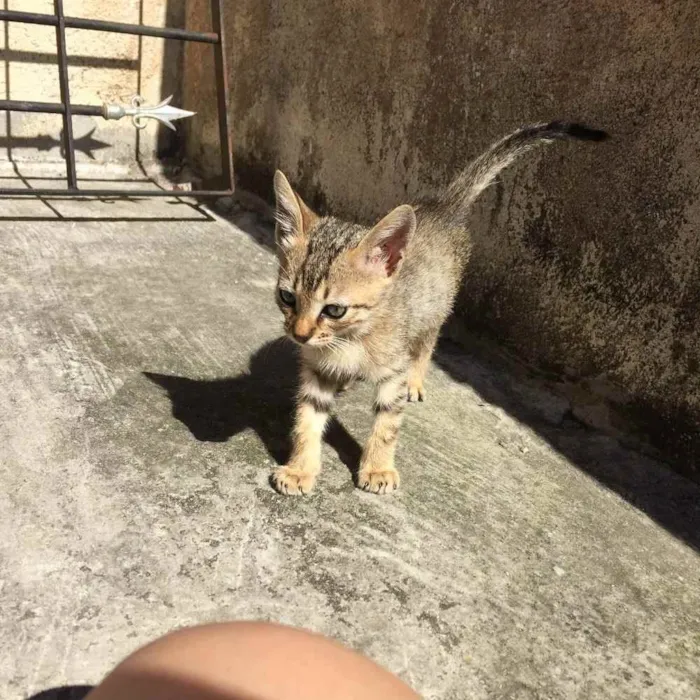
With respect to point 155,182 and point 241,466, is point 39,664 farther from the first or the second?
point 155,182

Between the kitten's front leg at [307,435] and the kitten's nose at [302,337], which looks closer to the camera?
the kitten's nose at [302,337]

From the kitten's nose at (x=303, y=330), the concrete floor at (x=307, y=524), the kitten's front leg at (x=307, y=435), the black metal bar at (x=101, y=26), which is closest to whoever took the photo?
the concrete floor at (x=307, y=524)

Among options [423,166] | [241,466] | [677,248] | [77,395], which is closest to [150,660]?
[241,466]

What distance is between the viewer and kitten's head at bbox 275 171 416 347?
2.11 metres

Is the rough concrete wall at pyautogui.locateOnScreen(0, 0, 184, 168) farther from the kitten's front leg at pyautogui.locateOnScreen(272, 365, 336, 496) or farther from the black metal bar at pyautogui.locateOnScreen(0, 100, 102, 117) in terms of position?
the kitten's front leg at pyautogui.locateOnScreen(272, 365, 336, 496)

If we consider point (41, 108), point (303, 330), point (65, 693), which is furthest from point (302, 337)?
point (41, 108)

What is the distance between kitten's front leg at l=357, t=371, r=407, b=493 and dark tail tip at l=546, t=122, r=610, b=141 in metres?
1.20

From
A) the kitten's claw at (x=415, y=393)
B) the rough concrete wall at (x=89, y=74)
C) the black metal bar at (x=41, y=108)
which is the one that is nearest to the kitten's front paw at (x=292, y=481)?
the kitten's claw at (x=415, y=393)

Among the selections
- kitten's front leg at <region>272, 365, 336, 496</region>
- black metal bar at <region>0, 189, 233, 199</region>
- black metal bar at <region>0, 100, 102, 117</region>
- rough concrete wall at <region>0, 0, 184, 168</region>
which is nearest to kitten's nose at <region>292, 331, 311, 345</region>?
kitten's front leg at <region>272, 365, 336, 496</region>

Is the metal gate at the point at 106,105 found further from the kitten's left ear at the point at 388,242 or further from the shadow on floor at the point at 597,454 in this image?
the kitten's left ear at the point at 388,242

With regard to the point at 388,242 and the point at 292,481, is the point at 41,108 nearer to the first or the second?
the point at 388,242

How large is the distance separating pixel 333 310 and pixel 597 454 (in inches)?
52.7

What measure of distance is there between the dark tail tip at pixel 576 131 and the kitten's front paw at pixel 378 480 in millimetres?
1535

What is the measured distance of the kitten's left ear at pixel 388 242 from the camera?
6.89 feet
